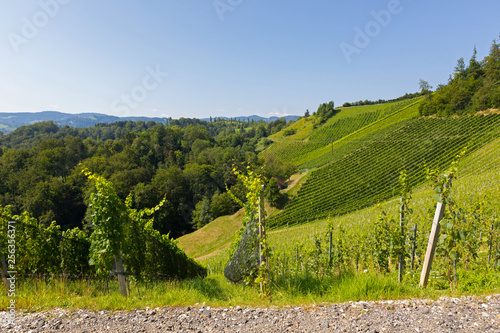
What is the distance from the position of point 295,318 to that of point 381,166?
37.7m

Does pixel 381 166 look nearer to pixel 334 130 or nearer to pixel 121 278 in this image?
pixel 121 278

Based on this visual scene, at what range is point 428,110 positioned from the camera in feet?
157

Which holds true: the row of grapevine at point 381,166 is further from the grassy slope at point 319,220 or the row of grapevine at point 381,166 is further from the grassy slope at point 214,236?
the grassy slope at point 214,236

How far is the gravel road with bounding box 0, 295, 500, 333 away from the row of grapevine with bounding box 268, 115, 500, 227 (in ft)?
89.2

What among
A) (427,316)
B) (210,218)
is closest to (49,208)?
(210,218)

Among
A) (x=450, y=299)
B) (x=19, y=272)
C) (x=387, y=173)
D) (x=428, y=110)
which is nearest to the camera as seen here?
(x=450, y=299)

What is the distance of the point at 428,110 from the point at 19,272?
60.1 m

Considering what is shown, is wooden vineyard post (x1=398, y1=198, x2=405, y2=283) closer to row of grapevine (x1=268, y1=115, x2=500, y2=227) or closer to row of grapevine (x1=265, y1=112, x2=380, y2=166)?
row of grapevine (x1=268, y1=115, x2=500, y2=227)

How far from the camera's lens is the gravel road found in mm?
2732

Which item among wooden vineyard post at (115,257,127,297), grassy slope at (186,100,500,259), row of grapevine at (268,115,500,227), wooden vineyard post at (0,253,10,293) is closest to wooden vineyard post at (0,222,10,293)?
wooden vineyard post at (0,253,10,293)

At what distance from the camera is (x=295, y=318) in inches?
120

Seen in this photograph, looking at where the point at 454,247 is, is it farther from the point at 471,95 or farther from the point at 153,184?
the point at 471,95

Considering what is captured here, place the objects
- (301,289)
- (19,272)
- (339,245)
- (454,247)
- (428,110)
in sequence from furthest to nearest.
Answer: (428,110) → (339,245) → (19,272) → (301,289) → (454,247)

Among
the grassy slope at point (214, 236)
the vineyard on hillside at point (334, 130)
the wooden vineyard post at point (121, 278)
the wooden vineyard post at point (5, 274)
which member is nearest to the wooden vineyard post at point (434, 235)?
the wooden vineyard post at point (121, 278)
